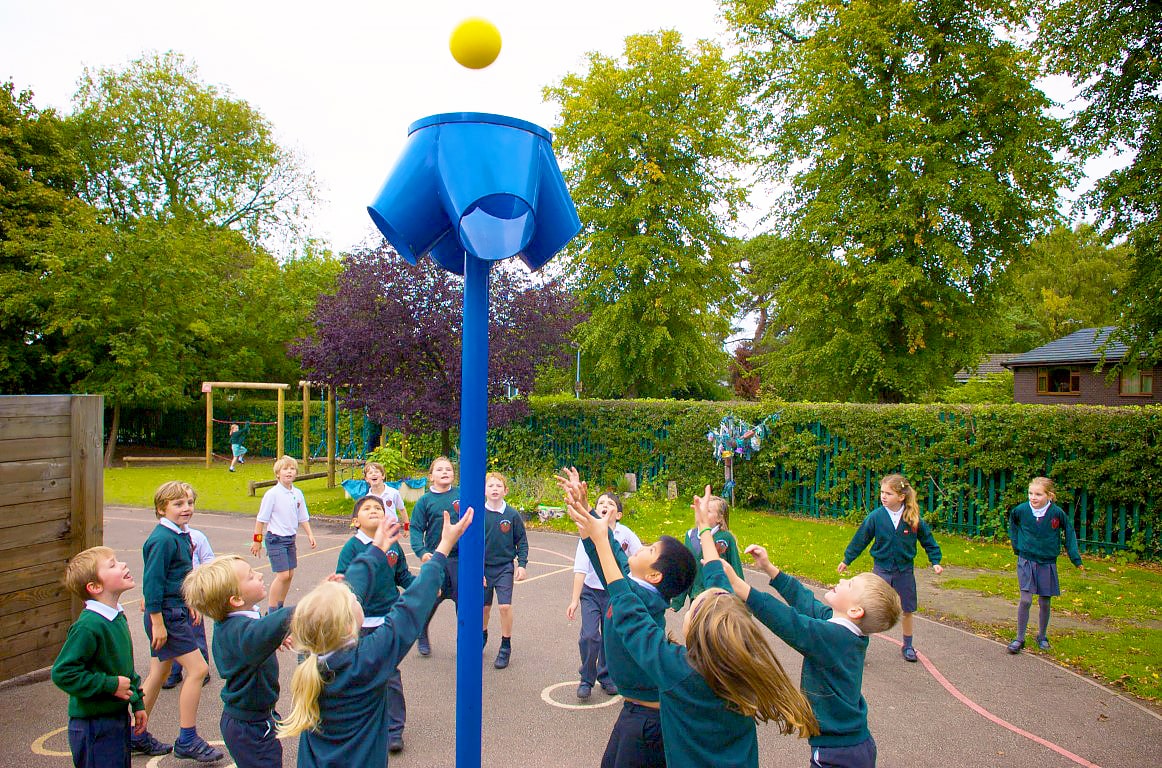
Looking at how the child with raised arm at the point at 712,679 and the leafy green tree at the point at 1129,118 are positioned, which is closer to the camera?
the child with raised arm at the point at 712,679

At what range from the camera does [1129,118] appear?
47.9 ft

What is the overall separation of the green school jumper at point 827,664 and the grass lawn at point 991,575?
4583 millimetres

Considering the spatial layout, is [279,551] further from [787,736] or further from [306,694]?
[787,736]

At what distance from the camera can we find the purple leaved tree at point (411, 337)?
46.2ft

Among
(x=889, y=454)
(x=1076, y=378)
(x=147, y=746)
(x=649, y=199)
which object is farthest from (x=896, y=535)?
(x=1076, y=378)

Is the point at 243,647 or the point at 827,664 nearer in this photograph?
the point at 827,664

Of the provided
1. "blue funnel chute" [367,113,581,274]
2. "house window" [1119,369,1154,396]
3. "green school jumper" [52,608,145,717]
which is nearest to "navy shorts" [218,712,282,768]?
"green school jumper" [52,608,145,717]

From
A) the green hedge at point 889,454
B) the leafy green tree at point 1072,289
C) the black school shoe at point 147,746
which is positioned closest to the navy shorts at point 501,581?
the black school shoe at point 147,746

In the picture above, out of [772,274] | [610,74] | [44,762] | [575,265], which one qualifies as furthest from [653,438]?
[610,74]

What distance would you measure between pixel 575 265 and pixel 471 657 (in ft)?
76.1

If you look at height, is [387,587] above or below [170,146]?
below

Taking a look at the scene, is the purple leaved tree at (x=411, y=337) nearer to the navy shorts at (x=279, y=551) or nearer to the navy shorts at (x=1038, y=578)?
the navy shorts at (x=279, y=551)

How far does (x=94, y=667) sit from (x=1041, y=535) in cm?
770

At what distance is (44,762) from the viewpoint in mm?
4711
